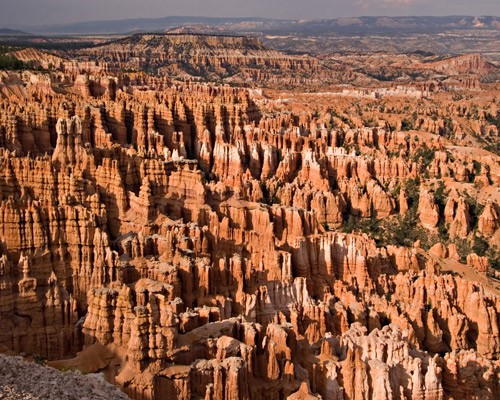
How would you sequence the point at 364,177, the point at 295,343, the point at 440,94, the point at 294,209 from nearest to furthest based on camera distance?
the point at 295,343 < the point at 294,209 < the point at 364,177 < the point at 440,94

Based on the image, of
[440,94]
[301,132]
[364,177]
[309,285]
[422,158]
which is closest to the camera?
[309,285]

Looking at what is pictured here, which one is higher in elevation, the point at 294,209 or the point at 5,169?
the point at 5,169

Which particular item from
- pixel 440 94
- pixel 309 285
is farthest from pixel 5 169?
pixel 440 94

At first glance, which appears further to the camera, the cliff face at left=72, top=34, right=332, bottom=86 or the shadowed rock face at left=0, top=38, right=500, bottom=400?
the cliff face at left=72, top=34, right=332, bottom=86

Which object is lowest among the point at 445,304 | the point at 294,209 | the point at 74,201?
the point at 445,304

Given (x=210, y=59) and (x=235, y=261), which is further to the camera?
(x=210, y=59)

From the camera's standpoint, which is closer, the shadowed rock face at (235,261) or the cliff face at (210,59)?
the shadowed rock face at (235,261)

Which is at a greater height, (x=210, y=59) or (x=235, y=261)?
(x=210, y=59)

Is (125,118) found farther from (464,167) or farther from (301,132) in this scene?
(464,167)
